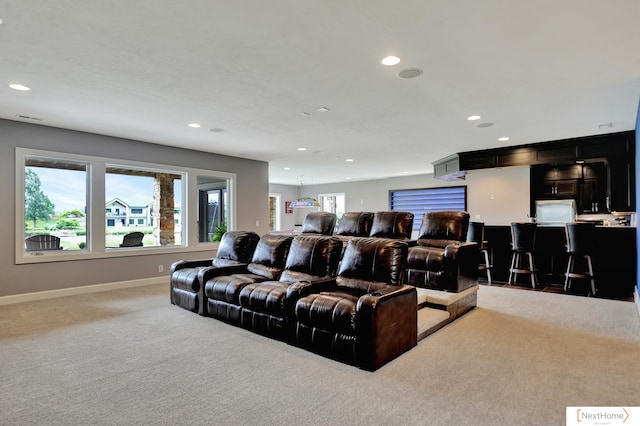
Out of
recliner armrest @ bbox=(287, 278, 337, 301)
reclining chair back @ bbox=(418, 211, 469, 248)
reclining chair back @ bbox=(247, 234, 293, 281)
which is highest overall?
reclining chair back @ bbox=(418, 211, 469, 248)

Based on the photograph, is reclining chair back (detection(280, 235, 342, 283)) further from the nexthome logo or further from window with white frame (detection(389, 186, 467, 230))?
window with white frame (detection(389, 186, 467, 230))

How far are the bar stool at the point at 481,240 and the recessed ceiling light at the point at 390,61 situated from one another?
3.47 m

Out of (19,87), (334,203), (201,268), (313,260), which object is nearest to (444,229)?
(313,260)

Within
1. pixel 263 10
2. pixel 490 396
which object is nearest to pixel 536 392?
pixel 490 396

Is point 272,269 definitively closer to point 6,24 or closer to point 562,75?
point 6,24

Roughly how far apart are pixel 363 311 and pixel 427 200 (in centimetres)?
928

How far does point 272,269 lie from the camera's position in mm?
4348

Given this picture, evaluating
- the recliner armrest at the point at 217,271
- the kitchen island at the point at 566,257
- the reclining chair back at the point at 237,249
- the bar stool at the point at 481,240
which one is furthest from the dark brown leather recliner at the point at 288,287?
the kitchen island at the point at 566,257

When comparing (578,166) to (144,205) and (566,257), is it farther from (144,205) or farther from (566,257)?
(144,205)

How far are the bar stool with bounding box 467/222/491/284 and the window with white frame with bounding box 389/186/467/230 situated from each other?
425cm

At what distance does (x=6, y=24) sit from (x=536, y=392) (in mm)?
4445

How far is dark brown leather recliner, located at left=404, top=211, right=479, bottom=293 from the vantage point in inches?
171

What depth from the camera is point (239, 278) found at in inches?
163

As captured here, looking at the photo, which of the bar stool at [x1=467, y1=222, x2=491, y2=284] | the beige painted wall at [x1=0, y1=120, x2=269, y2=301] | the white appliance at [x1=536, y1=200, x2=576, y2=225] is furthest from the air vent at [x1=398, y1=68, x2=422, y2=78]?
the white appliance at [x1=536, y1=200, x2=576, y2=225]
